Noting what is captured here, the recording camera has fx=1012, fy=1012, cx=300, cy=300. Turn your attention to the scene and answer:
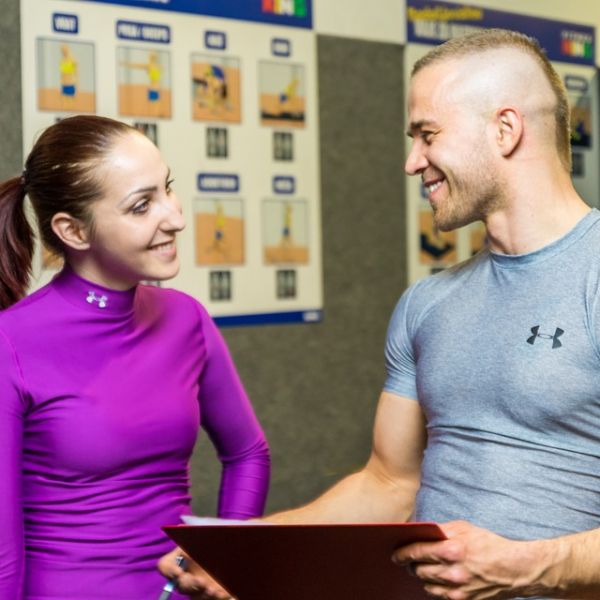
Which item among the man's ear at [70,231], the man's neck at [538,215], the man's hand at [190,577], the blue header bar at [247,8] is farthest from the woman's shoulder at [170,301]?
the blue header bar at [247,8]

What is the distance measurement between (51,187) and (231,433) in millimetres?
497

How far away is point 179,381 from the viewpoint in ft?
5.16

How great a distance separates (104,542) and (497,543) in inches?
23.8

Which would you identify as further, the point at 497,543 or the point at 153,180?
the point at 153,180

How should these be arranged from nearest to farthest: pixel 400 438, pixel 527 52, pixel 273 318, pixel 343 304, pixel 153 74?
pixel 527 52
pixel 400 438
pixel 153 74
pixel 273 318
pixel 343 304

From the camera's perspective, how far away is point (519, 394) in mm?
1357

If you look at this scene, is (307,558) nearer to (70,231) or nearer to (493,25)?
(70,231)

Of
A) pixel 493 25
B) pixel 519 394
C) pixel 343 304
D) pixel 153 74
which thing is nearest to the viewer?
pixel 519 394

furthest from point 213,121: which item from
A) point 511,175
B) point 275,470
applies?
point 511,175

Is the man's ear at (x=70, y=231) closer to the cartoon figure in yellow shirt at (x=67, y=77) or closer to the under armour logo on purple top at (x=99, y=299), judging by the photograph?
the under armour logo on purple top at (x=99, y=299)

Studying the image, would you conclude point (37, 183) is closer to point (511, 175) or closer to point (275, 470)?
point (511, 175)

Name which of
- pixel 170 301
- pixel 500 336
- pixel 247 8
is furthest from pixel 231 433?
pixel 247 8

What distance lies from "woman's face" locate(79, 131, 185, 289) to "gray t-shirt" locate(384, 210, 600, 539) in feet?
1.40

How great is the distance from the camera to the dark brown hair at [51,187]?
152cm
